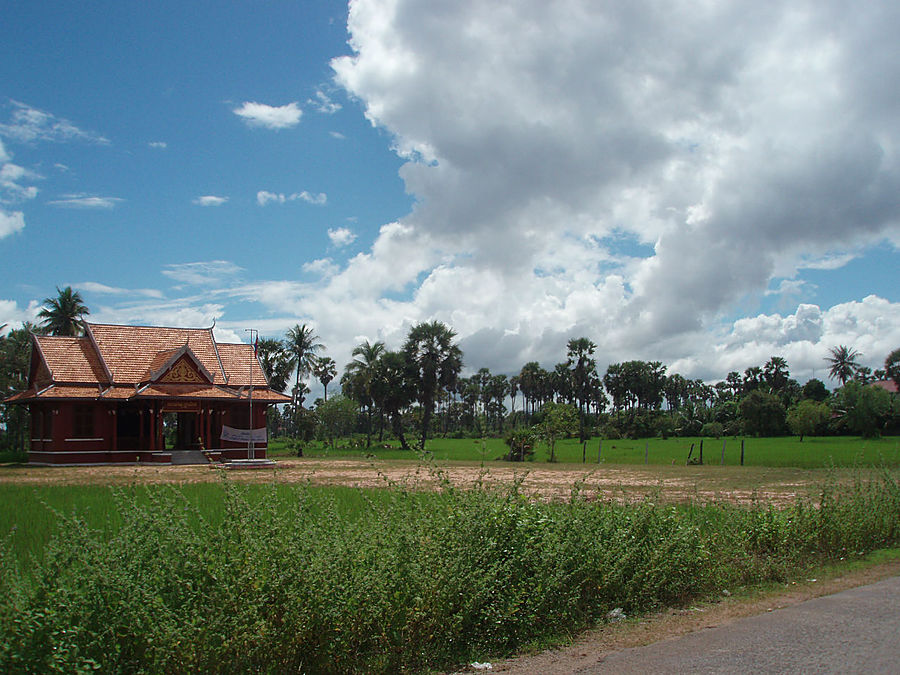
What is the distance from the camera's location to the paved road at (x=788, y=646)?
4.94 metres

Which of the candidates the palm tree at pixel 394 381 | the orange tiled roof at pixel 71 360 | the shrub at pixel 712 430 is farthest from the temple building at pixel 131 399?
the shrub at pixel 712 430

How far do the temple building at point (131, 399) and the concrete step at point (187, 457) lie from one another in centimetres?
19

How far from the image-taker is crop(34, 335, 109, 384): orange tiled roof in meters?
30.3

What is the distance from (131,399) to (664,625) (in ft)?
93.0

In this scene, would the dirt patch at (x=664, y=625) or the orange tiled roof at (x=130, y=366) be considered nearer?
the dirt patch at (x=664, y=625)

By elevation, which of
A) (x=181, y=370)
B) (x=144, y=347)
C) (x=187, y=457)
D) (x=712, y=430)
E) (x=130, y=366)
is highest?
(x=144, y=347)

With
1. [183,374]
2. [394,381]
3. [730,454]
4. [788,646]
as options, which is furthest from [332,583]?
[394,381]

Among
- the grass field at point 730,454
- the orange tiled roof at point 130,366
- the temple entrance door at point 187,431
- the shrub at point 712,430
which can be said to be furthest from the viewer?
the shrub at point 712,430

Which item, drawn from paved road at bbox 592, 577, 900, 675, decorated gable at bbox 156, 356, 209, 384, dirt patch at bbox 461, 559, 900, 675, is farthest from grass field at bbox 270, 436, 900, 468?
paved road at bbox 592, 577, 900, 675

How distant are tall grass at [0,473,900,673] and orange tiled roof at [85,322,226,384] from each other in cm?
2873

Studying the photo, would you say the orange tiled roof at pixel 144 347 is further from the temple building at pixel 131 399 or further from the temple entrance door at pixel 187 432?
the temple entrance door at pixel 187 432

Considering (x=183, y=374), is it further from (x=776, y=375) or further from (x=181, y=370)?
(x=776, y=375)

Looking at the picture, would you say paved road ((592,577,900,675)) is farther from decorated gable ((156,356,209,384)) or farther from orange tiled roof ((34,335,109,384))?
orange tiled roof ((34,335,109,384))

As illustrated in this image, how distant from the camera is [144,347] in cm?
3381
